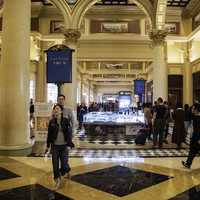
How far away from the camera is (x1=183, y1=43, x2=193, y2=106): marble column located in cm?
1898

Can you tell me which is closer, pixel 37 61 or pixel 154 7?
pixel 154 7

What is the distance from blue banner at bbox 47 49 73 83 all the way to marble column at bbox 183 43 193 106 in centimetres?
1238

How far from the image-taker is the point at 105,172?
230 inches

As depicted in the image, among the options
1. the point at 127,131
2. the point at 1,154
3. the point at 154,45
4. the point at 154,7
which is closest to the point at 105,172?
the point at 1,154

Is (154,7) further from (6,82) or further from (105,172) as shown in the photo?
(105,172)

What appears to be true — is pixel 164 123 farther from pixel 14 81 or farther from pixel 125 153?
pixel 14 81

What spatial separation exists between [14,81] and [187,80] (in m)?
14.2

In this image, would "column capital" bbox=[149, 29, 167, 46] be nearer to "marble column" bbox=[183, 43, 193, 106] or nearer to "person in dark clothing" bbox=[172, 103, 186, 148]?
"person in dark clothing" bbox=[172, 103, 186, 148]

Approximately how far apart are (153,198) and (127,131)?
24.3 ft

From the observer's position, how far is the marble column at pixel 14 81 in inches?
290

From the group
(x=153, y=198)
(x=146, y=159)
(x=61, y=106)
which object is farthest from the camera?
(x=146, y=159)

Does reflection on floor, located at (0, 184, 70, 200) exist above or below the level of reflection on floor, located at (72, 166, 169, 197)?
above

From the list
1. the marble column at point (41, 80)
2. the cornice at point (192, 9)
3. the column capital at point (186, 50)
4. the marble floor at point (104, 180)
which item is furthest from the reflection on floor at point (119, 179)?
the column capital at point (186, 50)

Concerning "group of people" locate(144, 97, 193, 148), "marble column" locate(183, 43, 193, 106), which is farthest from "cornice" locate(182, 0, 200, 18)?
"group of people" locate(144, 97, 193, 148)
